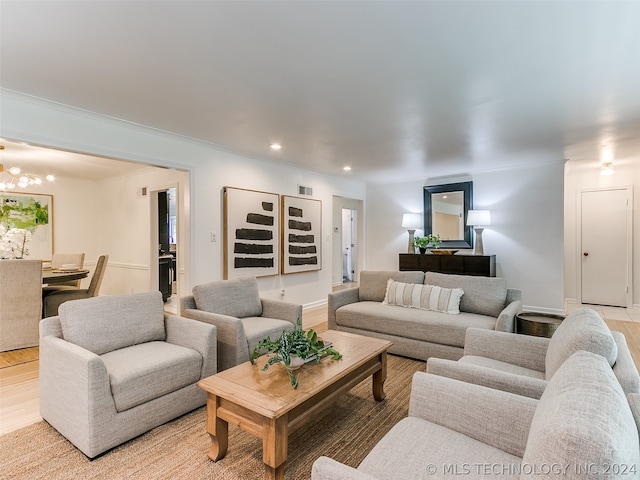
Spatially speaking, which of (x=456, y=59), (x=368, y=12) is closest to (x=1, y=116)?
(x=368, y=12)

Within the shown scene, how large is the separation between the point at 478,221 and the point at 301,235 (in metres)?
2.89

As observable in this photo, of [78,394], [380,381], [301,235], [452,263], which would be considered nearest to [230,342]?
[78,394]

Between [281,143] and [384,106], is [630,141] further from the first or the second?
[281,143]

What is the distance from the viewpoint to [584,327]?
5.20 ft

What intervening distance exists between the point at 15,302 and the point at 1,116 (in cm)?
216

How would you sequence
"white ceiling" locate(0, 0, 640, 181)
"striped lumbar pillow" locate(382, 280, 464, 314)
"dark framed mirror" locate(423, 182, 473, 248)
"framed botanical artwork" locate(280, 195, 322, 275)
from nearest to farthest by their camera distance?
1. "white ceiling" locate(0, 0, 640, 181)
2. "striped lumbar pillow" locate(382, 280, 464, 314)
3. "framed botanical artwork" locate(280, 195, 322, 275)
4. "dark framed mirror" locate(423, 182, 473, 248)

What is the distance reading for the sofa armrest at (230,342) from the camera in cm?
266

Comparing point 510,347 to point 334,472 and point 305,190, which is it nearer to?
point 334,472

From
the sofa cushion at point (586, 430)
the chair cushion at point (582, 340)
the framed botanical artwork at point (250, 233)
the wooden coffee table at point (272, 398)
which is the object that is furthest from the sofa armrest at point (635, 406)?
the framed botanical artwork at point (250, 233)

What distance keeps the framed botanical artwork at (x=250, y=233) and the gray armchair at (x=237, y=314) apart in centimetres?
102

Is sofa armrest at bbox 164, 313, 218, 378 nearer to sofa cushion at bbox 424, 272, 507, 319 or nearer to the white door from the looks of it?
sofa cushion at bbox 424, 272, 507, 319

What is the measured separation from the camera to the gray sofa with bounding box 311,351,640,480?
0.78 m

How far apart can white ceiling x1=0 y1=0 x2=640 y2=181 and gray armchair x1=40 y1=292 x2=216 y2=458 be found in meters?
1.64

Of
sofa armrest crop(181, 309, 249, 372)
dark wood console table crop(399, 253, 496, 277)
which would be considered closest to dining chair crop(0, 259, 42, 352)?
sofa armrest crop(181, 309, 249, 372)
